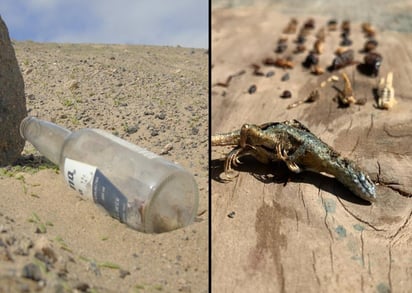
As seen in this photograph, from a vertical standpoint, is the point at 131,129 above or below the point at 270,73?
below

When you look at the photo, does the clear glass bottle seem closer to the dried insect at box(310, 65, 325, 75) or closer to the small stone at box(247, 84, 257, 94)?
the small stone at box(247, 84, 257, 94)

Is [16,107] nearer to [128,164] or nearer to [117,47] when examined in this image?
[128,164]

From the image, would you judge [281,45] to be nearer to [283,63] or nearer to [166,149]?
[283,63]

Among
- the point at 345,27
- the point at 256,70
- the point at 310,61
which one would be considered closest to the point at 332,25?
the point at 345,27

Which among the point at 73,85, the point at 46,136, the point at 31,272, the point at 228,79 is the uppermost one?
the point at 31,272

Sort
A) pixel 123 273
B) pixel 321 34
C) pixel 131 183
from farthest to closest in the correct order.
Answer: pixel 321 34 → pixel 131 183 → pixel 123 273

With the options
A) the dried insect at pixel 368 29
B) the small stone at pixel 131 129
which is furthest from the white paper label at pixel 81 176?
the dried insect at pixel 368 29

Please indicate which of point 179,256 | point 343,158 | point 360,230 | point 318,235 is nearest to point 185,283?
point 179,256

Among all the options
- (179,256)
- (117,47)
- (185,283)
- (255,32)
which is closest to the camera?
(185,283)
